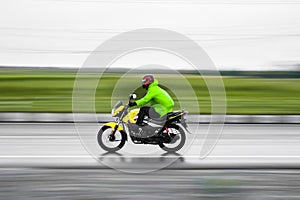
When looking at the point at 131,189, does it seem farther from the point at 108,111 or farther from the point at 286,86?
the point at 286,86

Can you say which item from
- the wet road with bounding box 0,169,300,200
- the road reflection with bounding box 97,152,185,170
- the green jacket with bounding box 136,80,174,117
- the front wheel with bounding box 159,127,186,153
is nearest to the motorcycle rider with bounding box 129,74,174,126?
the green jacket with bounding box 136,80,174,117

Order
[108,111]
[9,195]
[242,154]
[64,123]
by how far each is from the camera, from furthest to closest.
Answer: [108,111] < [64,123] < [242,154] < [9,195]

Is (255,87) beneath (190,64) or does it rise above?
above

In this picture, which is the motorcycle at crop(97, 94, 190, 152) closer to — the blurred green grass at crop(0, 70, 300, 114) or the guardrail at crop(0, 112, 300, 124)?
the guardrail at crop(0, 112, 300, 124)

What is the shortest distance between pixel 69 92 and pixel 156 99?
66.4 ft

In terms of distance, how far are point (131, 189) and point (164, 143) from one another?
364cm

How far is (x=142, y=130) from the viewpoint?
10.3 m

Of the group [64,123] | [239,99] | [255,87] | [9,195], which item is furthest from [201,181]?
[255,87]

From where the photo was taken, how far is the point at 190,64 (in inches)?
393

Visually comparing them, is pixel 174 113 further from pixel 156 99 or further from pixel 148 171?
pixel 148 171

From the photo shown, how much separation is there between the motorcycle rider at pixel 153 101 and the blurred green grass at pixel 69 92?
1301cm

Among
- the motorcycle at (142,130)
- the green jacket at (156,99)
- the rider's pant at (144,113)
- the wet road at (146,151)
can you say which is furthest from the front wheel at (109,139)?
the green jacket at (156,99)

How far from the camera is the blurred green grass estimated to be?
26.1 m

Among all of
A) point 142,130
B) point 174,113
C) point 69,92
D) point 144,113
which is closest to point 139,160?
point 142,130
